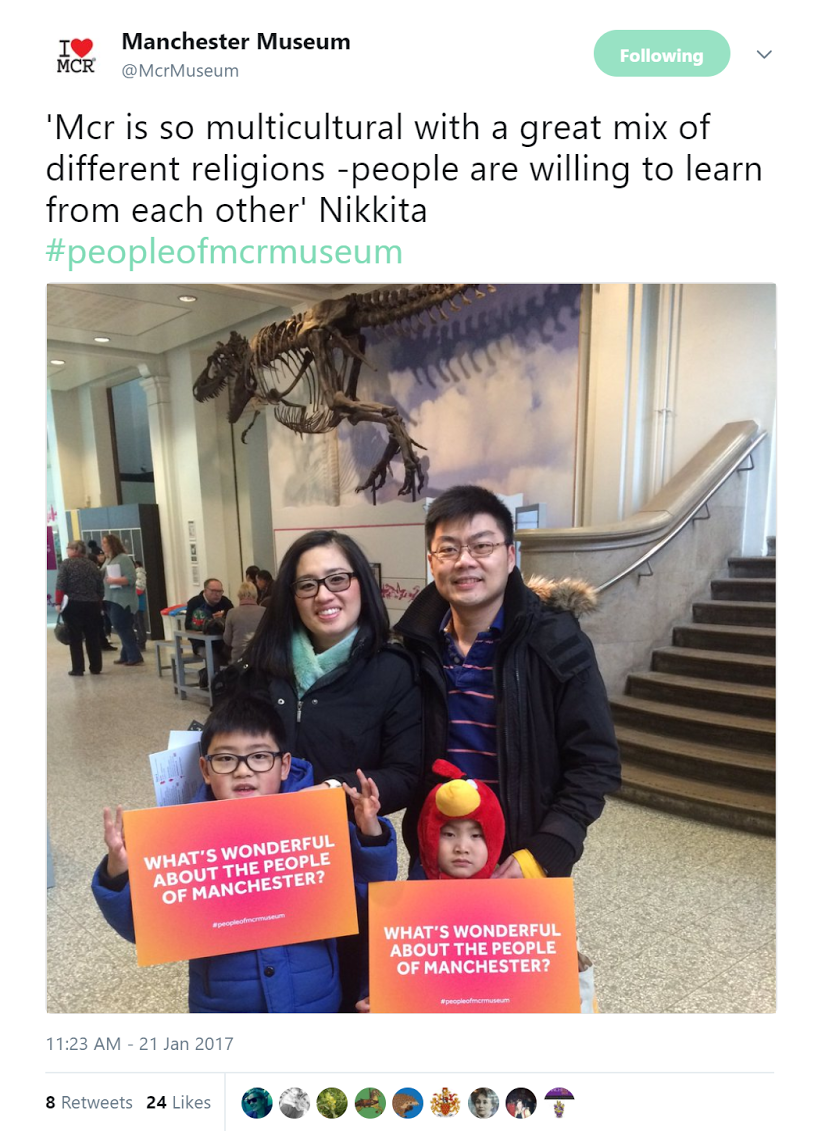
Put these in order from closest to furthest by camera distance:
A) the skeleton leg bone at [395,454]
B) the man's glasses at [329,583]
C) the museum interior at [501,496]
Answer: the man's glasses at [329,583] < the museum interior at [501,496] < the skeleton leg bone at [395,454]

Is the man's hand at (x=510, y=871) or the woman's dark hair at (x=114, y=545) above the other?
the woman's dark hair at (x=114, y=545)

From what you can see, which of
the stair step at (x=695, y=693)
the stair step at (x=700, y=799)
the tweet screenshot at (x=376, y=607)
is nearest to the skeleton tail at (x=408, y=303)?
the tweet screenshot at (x=376, y=607)

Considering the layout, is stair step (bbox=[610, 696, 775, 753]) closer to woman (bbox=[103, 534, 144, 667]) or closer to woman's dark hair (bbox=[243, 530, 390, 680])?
woman's dark hair (bbox=[243, 530, 390, 680])

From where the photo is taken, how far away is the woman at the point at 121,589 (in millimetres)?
1041

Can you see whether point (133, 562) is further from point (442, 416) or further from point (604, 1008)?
point (604, 1008)

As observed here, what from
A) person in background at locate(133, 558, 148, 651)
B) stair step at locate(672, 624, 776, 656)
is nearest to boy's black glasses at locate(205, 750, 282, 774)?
person in background at locate(133, 558, 148, 651)

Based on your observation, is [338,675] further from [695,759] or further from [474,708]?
[695,759]
